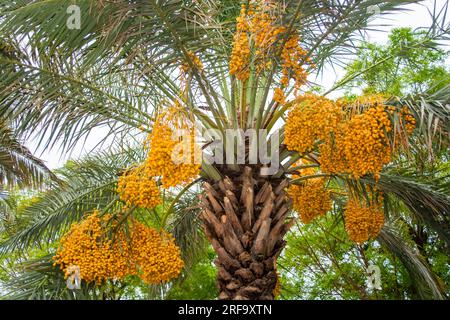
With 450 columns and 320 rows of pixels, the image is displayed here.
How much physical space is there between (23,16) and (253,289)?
10.3 ft

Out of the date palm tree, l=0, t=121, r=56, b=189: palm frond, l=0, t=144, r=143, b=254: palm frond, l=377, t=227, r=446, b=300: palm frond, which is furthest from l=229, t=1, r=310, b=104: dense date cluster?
l=0, t=121, r=56, b=189: palm frond

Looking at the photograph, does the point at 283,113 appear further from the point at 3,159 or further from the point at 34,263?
the point at 3,159

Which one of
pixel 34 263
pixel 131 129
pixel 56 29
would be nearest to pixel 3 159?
pixel 34 263

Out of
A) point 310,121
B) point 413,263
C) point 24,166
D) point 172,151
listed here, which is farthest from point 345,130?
point 24,166

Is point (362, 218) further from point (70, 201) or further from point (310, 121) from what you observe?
point (70, 201)

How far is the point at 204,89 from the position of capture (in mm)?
5934

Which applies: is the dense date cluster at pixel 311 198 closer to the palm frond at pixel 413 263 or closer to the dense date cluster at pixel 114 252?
the dense date cluster at pixel 114 252

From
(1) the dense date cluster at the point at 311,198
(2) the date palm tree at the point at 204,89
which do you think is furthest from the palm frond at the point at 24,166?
(1) the dense date cluster at the point at 311,198

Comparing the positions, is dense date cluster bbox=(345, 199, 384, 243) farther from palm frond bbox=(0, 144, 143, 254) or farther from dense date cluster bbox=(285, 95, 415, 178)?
palm frond bbox=(0, 144, 143, 254)

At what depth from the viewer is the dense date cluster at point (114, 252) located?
20.0 ft

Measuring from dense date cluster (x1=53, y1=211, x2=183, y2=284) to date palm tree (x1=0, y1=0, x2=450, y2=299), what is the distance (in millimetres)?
390

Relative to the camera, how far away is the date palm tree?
18.0 ft

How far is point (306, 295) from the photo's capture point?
15.2m

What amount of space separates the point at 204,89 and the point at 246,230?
138 centimetres
